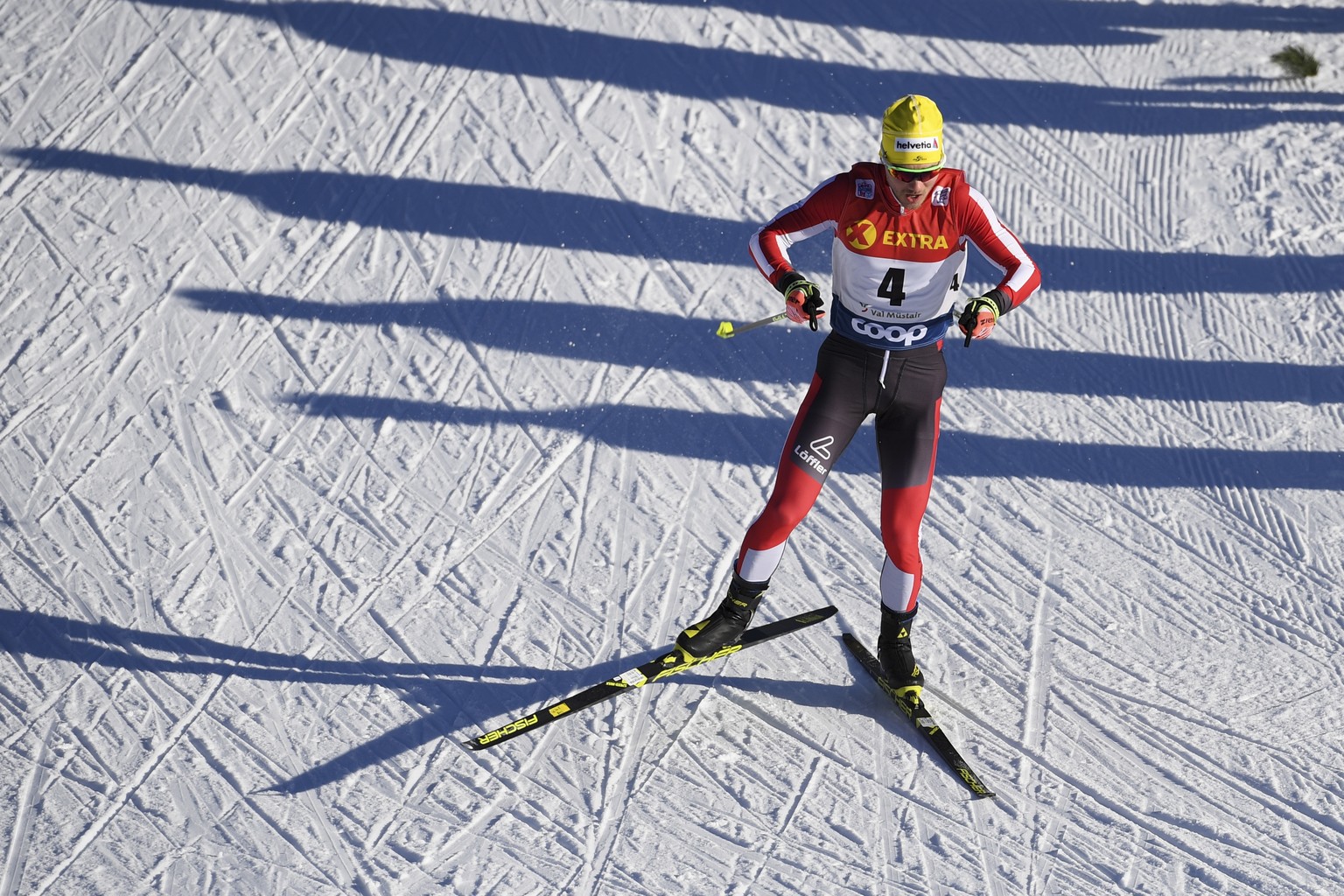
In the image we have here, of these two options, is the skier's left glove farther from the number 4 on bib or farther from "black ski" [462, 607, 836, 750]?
"black ski" [462, 607, 836, 750]

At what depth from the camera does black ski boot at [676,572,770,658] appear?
15.9 feet

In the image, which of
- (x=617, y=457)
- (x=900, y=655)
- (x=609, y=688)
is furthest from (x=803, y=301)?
(x=617, y=457)

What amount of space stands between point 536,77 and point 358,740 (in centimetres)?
494

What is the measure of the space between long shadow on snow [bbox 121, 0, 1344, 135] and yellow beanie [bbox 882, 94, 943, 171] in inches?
166

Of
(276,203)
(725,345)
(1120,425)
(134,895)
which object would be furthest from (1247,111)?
(134,895)

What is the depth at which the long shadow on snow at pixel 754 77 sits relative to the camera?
27.0ft

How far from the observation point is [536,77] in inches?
326

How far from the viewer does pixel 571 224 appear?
739 cm

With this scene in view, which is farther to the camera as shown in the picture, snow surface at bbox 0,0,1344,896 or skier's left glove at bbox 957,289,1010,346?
snow surface at bbox 0,0,1344,896

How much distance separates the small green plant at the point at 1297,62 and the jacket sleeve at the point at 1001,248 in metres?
5.25

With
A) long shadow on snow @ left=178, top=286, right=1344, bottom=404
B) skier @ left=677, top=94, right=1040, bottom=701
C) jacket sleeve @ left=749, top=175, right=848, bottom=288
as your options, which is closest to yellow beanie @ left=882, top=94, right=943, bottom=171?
skier @ left=677, top=94, right=1040, bottom=701

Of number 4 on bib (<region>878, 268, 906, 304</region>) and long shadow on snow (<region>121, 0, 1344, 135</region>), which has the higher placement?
long shadow on snow (<region>121, 0, 1344, 135</region>)

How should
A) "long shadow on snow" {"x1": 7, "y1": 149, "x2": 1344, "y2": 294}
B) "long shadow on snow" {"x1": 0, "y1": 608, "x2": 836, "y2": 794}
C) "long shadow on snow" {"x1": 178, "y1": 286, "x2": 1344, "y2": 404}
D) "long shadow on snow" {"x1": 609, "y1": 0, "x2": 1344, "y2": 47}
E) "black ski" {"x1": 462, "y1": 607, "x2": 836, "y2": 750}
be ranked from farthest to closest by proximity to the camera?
"long shadow on snow" {"x1": 609, "y1": 0, "x2": 1344, "y2": 47} < "long shadow on snow" {"x1": 7, "y1": 149, "x2": 1344, "y2": 294} < "long shadow on snow" {"x1": 178, "y1": 286, "x2": 1344, "y2": 404} < "long shadow on snow" {"x1": 0, "y1": 608, "x2": 836, "y2": 794} < "black ski" {"x1": 462, "y1": 607, "x2": 836, "y2": 750}

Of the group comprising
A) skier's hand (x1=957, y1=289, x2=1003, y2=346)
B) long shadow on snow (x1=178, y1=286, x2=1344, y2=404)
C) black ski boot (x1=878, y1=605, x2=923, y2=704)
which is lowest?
black ski boot (x1=878, y1=605, x2=923, y2=704)
